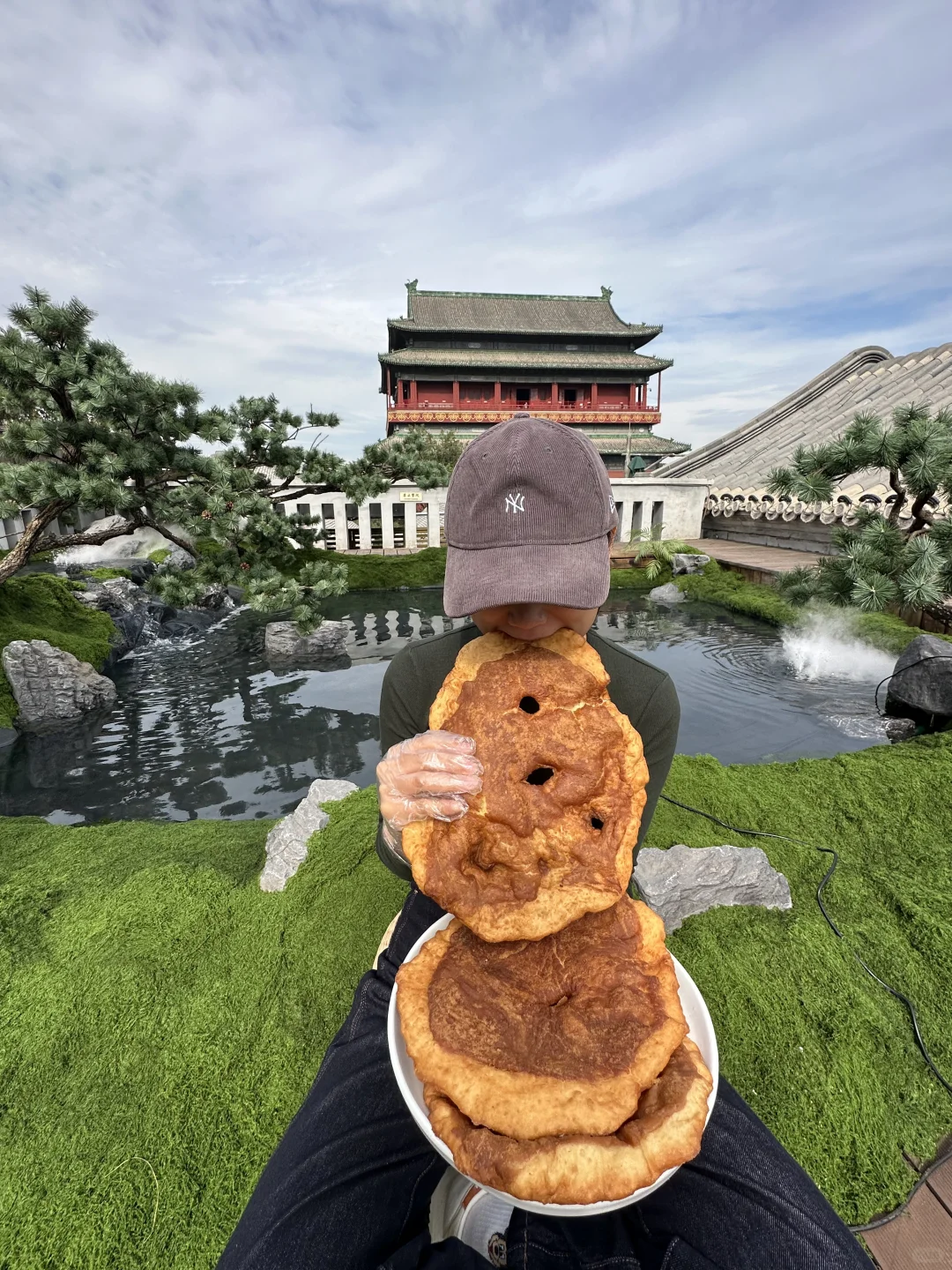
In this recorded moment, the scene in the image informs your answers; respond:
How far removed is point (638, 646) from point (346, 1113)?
10748 mm

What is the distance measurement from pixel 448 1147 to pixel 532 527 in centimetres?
134

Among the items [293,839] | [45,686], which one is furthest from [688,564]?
[45,686]

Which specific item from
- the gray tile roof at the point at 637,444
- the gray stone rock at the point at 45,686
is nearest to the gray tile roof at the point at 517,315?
the gray tile roof at the point at 637,444

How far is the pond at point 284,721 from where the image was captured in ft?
21.4

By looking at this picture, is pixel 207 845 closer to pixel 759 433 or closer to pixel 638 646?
pixel 638 646

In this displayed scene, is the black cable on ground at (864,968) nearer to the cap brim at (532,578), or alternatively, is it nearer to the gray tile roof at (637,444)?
the cap brim at (532,578)

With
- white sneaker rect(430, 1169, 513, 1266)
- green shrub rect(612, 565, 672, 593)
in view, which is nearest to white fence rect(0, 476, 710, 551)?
green shrub rect(612, 565, 672, 593)

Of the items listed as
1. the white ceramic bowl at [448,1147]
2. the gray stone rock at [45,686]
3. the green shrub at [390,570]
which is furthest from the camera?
the green shrub at [390,570]

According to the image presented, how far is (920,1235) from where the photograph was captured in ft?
6.38

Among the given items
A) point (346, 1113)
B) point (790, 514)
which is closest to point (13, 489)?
point (346, 1113)

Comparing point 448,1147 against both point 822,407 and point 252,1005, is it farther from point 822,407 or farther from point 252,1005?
point 822,407

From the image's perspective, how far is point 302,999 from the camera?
2.83 m

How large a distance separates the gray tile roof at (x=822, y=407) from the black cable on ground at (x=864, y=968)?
771 inches

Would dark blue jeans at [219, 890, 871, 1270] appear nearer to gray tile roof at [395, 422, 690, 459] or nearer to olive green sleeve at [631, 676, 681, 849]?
olive green sleeve at [631, 676, 681, 849]
